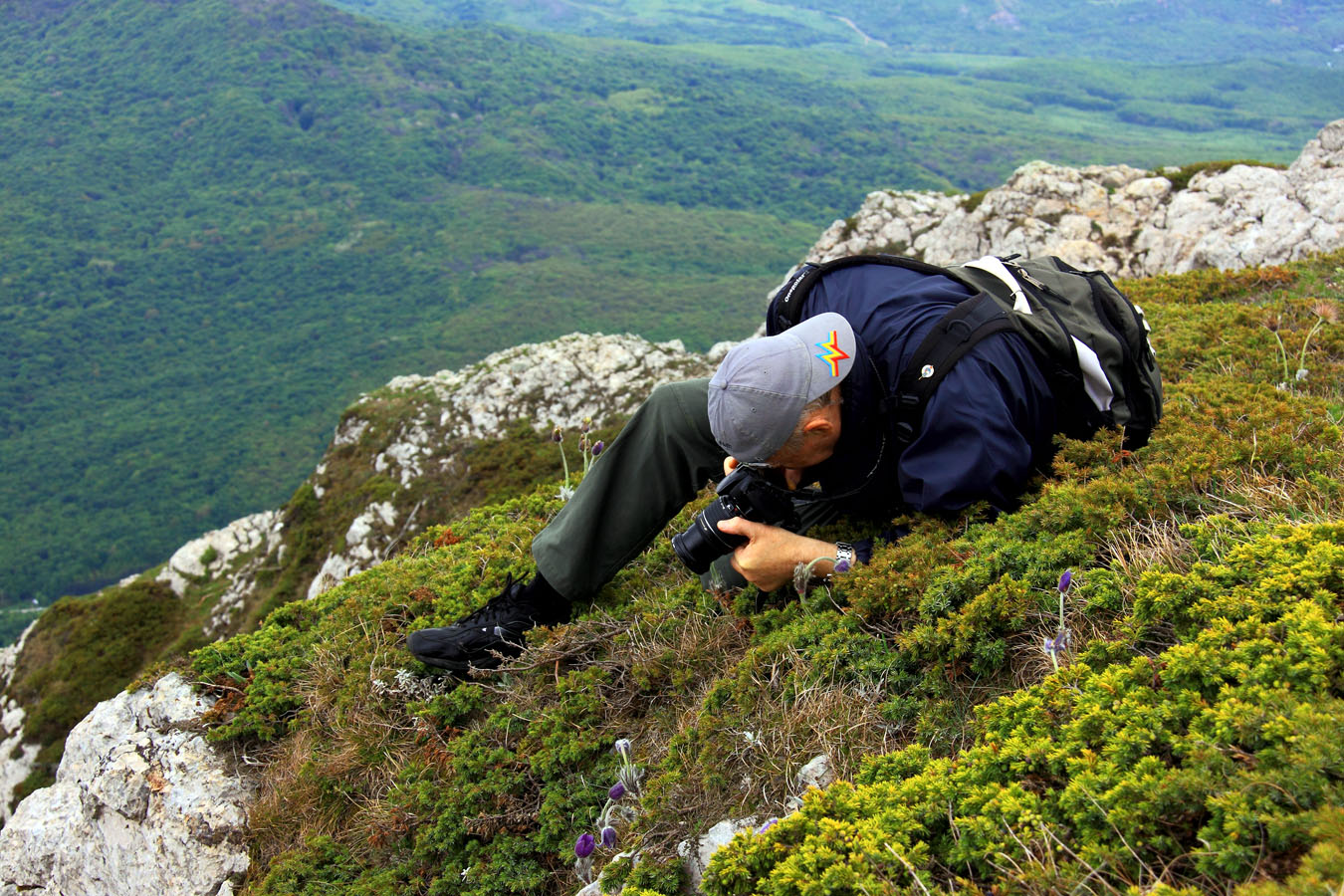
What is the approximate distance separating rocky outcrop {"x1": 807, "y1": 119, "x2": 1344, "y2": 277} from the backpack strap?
38.4 ft

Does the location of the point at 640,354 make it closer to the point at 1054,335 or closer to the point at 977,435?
the point at 1054,335

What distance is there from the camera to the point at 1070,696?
10.3 feet

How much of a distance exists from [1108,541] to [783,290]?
6.87 ft

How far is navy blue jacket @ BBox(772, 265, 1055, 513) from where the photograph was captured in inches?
156

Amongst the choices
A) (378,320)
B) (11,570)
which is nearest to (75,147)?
(378,320)

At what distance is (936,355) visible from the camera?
401 cm

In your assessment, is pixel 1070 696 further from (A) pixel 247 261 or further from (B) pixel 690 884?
(A) pixel 247 261

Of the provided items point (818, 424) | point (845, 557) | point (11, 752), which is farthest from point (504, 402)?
point (818, 424)

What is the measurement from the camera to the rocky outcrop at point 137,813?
210 inches

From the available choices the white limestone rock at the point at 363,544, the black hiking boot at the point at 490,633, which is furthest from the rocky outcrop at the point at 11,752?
the black hiking boot at the point at 490,633

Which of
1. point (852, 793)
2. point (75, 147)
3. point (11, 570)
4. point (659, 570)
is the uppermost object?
point (852, 793)

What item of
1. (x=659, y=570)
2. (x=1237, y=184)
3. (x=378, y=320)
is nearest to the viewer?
(x=659, y=570)

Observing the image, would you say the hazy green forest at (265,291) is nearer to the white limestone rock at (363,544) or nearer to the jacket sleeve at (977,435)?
the white limestone rock at (363,544)

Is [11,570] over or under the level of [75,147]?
under
